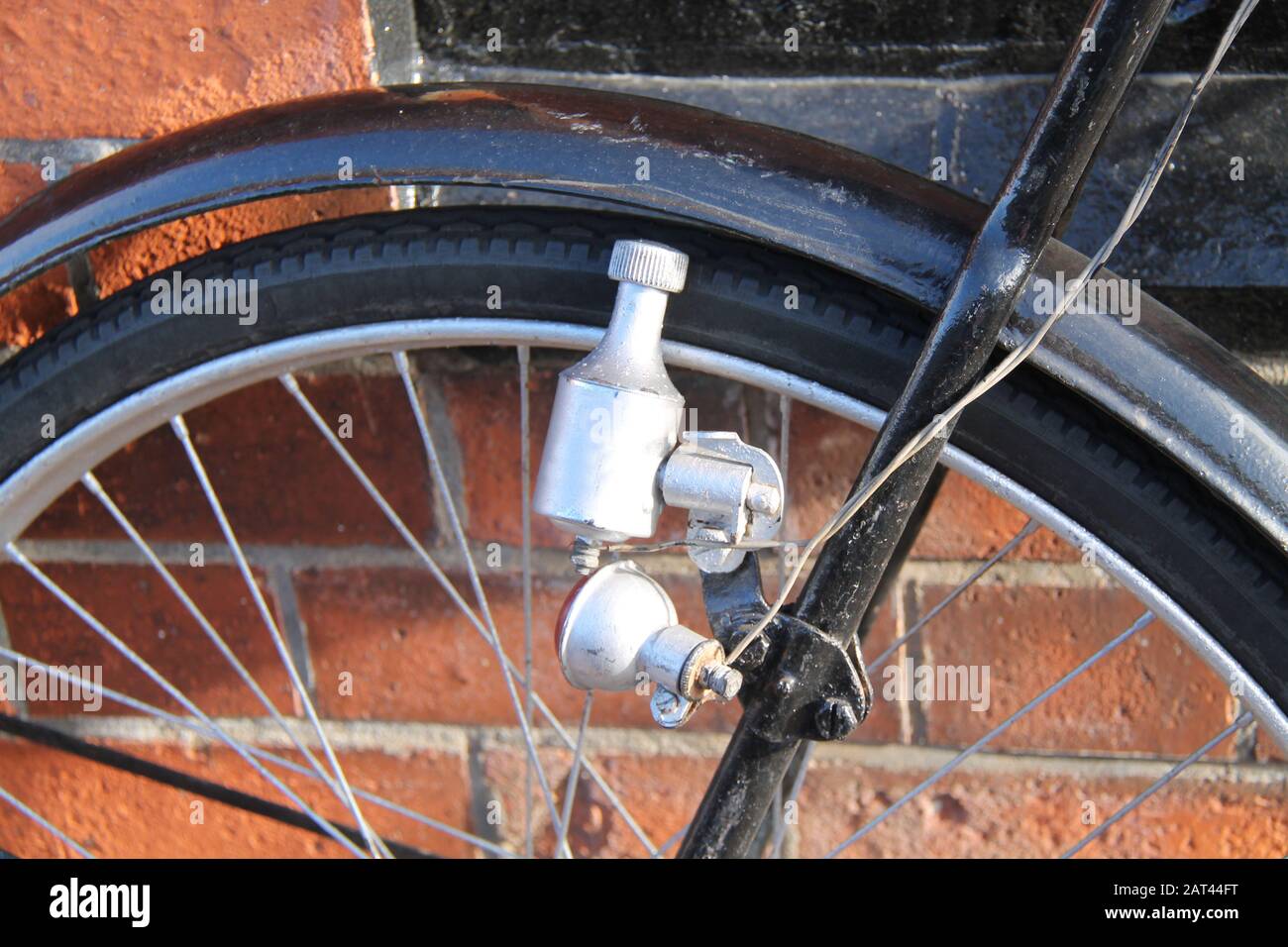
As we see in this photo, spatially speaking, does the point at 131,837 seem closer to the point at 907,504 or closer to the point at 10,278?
the point at 10,278

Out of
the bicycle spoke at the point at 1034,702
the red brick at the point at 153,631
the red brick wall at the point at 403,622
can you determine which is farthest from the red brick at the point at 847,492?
the red brick at the point at 153,631

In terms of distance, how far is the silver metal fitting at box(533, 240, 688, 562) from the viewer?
382 millimetres

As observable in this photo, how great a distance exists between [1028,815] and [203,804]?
0.54m

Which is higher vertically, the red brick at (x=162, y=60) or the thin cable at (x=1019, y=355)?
the red brick at (x=162, y=60)

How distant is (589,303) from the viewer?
44cm

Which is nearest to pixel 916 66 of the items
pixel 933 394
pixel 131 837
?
pixel 933 394

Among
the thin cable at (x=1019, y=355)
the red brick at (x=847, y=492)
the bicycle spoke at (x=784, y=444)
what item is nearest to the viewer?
the thin cable at (x=1019, y=355)

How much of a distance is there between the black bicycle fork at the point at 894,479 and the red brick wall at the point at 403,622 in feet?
0.73

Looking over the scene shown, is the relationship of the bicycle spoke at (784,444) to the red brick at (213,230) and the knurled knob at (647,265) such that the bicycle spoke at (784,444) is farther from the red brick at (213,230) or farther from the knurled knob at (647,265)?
the red brick at (213,230)

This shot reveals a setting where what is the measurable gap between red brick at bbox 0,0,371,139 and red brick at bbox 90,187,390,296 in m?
0.05

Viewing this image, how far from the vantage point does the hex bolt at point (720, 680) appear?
0.38 metres
